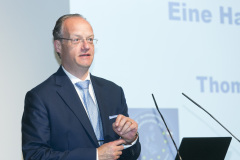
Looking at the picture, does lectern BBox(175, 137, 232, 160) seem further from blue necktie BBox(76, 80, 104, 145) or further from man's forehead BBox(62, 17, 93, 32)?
man's forehead BBox(62, 17, 93, 32)

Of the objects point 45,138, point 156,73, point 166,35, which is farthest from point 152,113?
point 45,138

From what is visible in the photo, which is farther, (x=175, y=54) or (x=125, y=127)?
(x=175, y=54)

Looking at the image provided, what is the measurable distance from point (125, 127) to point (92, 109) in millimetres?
382

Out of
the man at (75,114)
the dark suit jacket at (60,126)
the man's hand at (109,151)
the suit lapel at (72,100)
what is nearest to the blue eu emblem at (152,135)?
the man at (75,114)

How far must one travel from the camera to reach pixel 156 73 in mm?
3734

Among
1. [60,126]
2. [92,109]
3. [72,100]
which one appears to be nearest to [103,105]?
[92,109]

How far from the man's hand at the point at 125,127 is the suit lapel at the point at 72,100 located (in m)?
0.19

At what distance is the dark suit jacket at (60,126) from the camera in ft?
8.24

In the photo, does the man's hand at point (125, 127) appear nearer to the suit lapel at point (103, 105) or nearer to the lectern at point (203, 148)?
the suit lapel at point (103, 105)

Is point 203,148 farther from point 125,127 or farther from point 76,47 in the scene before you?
point 76,47

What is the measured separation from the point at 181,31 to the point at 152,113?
0.78 meters

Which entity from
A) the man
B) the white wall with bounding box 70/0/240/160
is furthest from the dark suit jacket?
the white wall with bounding box 70/0/240/160

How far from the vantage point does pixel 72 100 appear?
8.95 feet

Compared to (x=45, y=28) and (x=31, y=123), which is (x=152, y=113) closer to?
(x=45, y=28)
